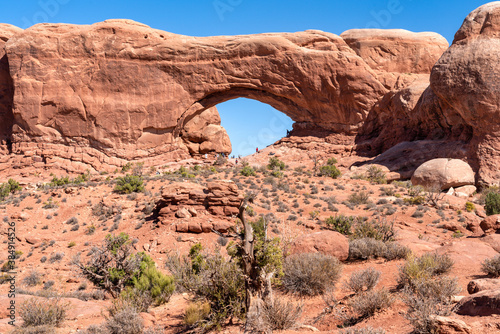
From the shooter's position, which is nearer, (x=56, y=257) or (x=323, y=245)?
(x=323, y=245)

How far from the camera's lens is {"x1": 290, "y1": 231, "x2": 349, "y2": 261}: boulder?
27.9ft

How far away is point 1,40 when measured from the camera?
3153cm

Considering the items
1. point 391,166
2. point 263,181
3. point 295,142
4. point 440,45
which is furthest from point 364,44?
point 263,181

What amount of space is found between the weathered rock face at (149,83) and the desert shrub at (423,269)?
2650 cm

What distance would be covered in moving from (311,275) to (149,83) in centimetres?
2703

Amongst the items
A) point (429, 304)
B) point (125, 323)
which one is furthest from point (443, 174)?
point (125, 323)

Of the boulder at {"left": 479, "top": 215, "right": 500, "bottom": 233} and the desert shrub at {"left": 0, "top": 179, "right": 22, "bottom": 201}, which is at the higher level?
the desert shrub at {"left": 0, "top": 179, "right": 22, "bottom": 201}

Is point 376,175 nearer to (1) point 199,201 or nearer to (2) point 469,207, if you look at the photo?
(2) point 469,207

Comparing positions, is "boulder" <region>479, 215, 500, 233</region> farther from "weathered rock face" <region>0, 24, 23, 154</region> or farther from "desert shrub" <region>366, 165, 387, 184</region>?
"weathered rock face" <region>0, 24, 23, 154</region>

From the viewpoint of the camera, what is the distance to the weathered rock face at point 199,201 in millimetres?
13633

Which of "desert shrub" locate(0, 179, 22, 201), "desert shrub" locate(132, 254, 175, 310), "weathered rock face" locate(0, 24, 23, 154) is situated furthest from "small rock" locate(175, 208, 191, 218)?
"weathered rock face" locate(0, 24, 23, 154)

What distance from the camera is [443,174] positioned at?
2114 cm

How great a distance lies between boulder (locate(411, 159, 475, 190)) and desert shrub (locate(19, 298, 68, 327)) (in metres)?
19.7

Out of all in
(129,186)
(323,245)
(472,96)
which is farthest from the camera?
(472,96)
